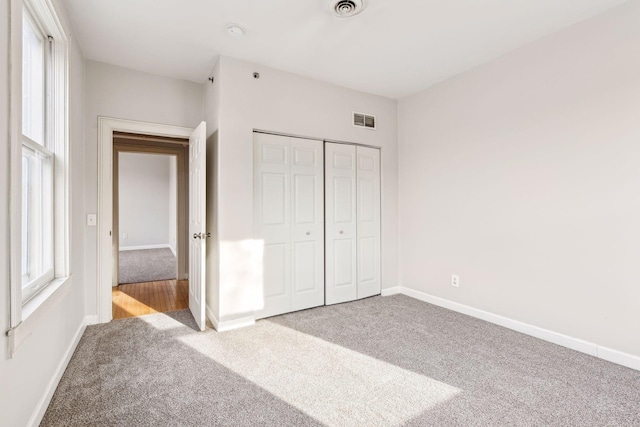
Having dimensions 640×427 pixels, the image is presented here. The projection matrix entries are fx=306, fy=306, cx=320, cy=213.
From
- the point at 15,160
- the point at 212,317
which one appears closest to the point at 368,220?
the point at 212,317

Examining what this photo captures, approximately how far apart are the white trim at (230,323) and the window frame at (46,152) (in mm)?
1228

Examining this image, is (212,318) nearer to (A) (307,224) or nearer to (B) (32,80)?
(A) (307,224)

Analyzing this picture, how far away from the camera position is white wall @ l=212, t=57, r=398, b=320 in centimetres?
289

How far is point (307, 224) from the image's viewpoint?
3439 mm

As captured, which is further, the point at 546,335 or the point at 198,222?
the point at 198,222

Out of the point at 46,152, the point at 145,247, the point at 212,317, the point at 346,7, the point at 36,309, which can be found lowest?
the point at 212,317

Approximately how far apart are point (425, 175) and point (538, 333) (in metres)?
1.95

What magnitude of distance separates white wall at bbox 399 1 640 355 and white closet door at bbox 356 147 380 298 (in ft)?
2.01

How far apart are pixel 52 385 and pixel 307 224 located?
2356 millimetres

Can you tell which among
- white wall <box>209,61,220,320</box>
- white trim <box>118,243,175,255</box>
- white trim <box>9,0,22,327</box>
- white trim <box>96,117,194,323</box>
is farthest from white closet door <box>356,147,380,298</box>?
white trim <box>118,243,175,255</box>

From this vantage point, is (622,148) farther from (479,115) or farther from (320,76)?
(320,76)

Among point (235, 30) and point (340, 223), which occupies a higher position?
point (235, 30)

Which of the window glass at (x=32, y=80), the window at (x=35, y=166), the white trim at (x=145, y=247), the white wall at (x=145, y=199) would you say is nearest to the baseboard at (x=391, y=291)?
the window at (x=35, y=166)

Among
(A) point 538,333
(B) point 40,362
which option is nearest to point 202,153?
(B) point 40,362
